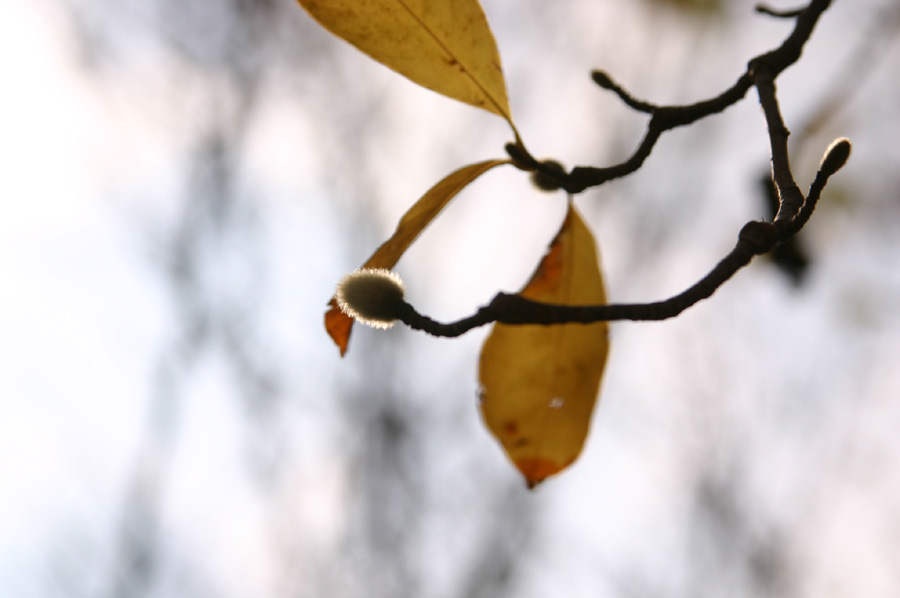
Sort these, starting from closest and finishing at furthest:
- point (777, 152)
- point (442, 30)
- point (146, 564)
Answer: point (777, 152) < point (442, 30) < point (146, 564)

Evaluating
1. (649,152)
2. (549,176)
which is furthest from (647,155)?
(549,176)

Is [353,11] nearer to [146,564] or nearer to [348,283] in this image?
[348,283]

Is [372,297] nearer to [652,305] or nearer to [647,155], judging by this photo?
[652,305]

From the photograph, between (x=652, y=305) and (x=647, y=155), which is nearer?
(x=652, y=305)

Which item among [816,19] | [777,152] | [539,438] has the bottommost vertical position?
[539,438]

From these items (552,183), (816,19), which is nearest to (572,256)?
(552,183)

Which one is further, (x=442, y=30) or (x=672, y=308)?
(x=442, y=30)

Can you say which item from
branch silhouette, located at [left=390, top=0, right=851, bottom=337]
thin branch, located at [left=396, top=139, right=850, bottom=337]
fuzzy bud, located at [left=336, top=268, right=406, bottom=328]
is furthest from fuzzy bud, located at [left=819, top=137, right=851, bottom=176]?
fuzzy bud, located at [left=336, top=268, right=406, bottom=328]
